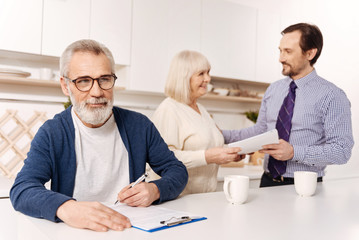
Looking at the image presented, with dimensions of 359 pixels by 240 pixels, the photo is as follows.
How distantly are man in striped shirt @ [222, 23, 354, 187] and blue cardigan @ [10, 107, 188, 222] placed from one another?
516 millimetres

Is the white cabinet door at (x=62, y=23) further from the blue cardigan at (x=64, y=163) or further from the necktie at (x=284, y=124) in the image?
the necktie at (x=284, y=124)

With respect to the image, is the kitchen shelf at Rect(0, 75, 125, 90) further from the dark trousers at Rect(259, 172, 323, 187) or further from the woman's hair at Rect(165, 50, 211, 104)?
the dark trousers at Rect(259, 172, 323, 187)

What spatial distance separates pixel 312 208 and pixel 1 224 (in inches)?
66.3

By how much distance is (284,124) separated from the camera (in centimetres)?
176

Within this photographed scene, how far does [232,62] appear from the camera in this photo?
9.91ft

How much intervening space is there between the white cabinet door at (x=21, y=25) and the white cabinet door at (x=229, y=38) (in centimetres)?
128

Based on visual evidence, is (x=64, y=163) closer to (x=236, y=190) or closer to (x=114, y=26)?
(x=236, y=190)

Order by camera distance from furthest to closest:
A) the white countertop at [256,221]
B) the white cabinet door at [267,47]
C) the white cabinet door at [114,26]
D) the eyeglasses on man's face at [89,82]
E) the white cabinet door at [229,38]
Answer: the white cabinet door at [267,47] < the white cabinet door at [229,38] < the white cabinet door at [114,26] < the eyeglasses on man's face at [89,82] < the white countertop at [256,221]

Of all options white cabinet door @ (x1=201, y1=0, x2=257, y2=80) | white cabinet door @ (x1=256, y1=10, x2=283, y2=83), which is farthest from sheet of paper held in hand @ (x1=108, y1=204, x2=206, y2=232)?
white cabinet door @ (x1=256, y1=10, x2=283, y2=83)

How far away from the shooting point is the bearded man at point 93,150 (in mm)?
1039

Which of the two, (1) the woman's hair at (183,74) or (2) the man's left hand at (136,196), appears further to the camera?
(1) the woman's hair at (183,74)

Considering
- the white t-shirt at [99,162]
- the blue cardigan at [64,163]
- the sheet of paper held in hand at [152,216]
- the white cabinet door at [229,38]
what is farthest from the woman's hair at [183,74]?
the white cabinet door at [229,38]

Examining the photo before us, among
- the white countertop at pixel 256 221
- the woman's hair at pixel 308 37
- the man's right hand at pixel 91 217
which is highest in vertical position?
the woman's hair at pixel 308 37

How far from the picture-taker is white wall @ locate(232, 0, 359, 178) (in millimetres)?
3078
